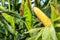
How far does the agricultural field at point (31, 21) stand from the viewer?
1.63ft

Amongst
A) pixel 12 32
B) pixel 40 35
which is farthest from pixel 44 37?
pixel 12 32

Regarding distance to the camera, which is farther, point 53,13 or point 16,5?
point 16,5

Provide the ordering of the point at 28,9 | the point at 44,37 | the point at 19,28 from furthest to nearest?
the point at 19,28, the point at 28,9, the point at 44,37

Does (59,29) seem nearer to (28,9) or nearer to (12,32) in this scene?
(28,9)

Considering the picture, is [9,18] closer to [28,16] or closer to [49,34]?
[28,16]

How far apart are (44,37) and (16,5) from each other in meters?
0.32

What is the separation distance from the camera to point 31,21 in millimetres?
607

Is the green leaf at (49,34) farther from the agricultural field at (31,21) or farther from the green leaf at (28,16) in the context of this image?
the green leaf at (28,16)

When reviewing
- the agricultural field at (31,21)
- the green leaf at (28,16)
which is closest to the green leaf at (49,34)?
the agricultural field at (31,21)

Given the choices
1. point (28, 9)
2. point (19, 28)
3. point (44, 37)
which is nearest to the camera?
point (44, 37)

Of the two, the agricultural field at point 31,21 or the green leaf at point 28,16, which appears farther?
the green leaf at point 28,16

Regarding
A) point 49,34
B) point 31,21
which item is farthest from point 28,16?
point 49,34

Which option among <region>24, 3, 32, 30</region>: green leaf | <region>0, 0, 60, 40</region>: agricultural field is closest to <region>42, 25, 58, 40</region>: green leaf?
<region>0, 0, 60, 40</region>: agricultural field

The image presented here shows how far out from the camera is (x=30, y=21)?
61 cm
